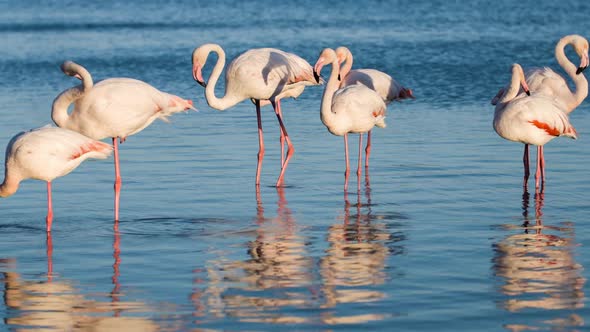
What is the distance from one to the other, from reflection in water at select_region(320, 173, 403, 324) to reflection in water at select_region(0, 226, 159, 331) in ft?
3.45

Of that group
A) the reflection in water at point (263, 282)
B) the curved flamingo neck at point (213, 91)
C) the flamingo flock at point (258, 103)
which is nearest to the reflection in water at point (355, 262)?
the reflection in water at point (263, 282)

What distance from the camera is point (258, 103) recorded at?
10734 millimetres

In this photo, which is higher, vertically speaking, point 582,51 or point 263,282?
point 582,51

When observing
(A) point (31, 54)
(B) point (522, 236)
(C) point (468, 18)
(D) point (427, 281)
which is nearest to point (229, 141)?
(B) point (522, 236)

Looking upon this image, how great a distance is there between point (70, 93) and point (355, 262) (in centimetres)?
299

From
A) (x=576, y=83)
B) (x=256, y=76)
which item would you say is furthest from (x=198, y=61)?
(x=576, y=83)

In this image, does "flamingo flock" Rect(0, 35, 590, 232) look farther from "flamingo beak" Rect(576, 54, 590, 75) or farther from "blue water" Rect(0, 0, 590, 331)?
"blue water" Rect(0, 0, 590, 331)

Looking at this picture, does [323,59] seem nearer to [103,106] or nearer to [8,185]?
[103,106]

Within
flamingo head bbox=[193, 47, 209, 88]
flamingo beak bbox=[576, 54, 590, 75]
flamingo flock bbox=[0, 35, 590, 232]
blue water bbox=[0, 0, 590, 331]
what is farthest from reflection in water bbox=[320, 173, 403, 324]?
flamingo beak bbox=[576, 54, 590, 75]

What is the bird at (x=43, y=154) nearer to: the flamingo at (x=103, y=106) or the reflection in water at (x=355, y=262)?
the flamingo at (x=103, y=106)

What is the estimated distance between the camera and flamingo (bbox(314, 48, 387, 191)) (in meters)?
9.64

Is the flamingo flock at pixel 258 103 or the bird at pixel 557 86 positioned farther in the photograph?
the bird at pixel 557 86

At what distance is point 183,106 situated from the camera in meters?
9.20

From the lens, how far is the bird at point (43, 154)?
25.3ft
